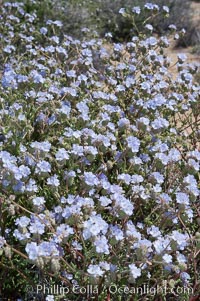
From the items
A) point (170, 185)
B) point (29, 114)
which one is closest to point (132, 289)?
point (170, 185)

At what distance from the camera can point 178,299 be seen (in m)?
2.66

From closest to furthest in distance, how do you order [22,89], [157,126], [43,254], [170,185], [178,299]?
[43,254] → [178,299] → [170,185] → [157,126] → [22,89]

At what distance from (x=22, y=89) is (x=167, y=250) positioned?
5.51ft

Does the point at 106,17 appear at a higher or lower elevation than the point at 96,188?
higher

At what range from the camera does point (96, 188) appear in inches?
111

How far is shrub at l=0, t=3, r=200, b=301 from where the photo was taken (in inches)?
96.4

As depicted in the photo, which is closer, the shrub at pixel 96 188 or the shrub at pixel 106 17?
the shrub at pixel 96 188

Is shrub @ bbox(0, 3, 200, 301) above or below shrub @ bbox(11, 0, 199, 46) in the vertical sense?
below

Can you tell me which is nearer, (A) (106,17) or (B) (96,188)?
(B) (96,188)

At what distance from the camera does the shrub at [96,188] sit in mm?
2450

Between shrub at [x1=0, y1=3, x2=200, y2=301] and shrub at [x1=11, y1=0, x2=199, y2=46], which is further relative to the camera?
shrub at [x1=11, y1=0, x2=199, y2=46]

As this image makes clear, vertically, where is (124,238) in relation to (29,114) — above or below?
below

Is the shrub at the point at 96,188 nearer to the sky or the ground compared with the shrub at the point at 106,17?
nearer to the ground

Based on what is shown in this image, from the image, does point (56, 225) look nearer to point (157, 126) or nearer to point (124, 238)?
point (124, 238)
